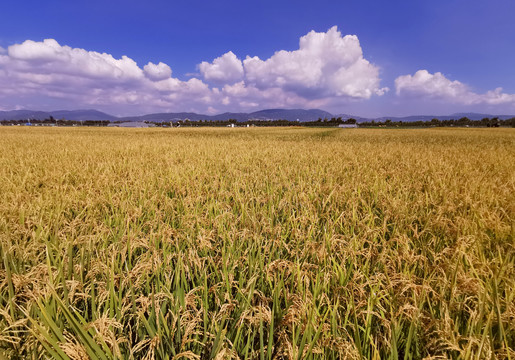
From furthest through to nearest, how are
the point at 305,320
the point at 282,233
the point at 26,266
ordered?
the point at 282,233
the point at 26,266
the point at 305,320

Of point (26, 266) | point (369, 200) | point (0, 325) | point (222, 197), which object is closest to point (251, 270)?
point (0, 325)

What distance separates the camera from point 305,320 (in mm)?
1276

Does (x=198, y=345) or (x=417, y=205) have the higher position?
(x=417, y=205)

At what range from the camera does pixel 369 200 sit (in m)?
3.63

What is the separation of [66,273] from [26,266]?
53cm

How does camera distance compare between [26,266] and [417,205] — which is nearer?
[26,266]

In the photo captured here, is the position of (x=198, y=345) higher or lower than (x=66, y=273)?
lower

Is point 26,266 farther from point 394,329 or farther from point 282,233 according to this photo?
point 394,329

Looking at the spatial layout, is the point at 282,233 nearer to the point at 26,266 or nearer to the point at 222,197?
the point at 222,197

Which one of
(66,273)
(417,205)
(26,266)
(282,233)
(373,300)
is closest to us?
(373,300)

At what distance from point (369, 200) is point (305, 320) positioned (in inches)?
110

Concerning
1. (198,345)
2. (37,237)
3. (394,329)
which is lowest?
(198,345)

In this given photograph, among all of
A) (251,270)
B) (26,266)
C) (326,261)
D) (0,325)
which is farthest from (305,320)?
(26,266)

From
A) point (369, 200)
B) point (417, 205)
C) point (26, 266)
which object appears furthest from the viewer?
point (369, 200)
